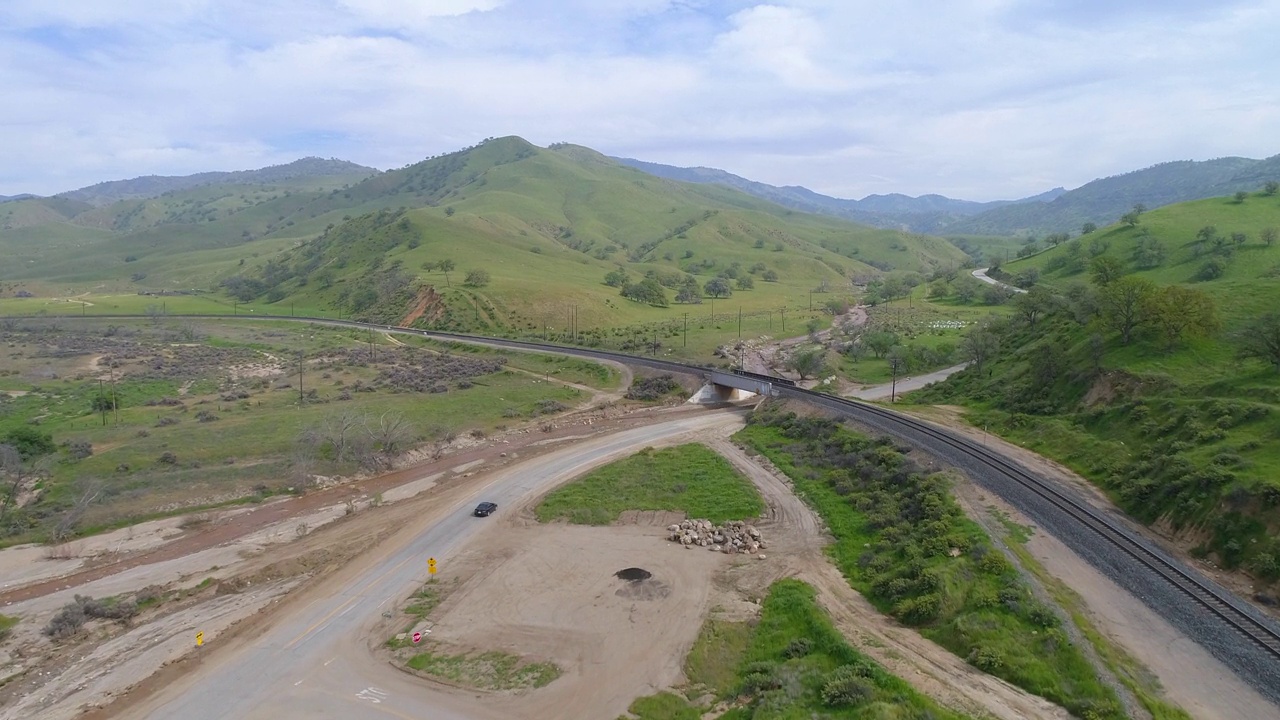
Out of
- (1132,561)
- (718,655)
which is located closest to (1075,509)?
(1132,561)

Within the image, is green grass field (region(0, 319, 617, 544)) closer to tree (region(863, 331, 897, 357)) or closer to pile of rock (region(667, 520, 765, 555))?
pile of rock (region(667, 520, 765, 555))

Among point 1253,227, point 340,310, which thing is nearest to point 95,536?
point 340,310

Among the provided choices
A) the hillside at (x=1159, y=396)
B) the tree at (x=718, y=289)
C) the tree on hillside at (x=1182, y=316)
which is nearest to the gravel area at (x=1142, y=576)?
the hillside at (x=1159, y=396)

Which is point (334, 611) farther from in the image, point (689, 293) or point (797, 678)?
point (689, 293)

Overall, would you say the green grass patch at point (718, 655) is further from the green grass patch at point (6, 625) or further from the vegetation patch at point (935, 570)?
the green grass patch at point (6, 625)

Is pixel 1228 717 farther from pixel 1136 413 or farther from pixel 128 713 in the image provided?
pixel 128 713

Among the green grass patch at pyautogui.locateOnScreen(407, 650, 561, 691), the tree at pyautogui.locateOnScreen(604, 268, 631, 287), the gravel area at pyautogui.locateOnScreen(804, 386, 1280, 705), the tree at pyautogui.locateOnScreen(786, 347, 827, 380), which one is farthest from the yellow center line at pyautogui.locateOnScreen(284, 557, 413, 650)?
the tree at pyautogui.locateOnScreen(604, 268, 631, 287)
